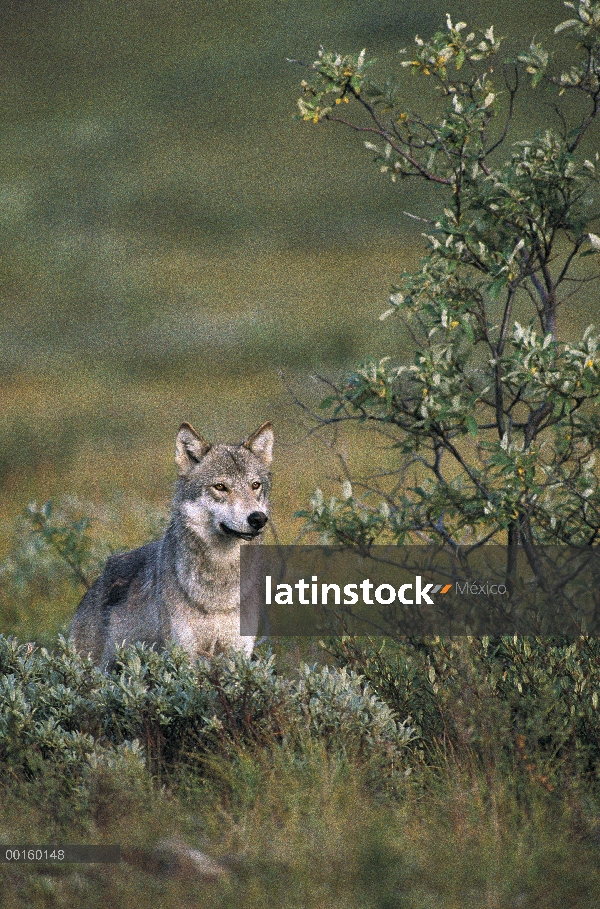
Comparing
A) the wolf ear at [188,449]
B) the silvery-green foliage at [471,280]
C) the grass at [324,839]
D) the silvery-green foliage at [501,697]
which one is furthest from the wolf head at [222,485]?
the grass at [324,839]

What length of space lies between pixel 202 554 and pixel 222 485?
0.53 m

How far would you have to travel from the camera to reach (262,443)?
28.2ft

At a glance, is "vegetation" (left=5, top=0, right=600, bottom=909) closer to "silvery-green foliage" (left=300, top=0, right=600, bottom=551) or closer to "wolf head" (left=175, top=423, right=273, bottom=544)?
"silvery-green foliage" (left=300, top=0, right=600, bottom=551)

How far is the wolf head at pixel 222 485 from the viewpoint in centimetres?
811

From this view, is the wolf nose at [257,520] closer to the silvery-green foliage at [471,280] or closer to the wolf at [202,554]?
the wolf at [202,554]

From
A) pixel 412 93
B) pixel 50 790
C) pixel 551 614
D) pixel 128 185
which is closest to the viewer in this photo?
pixel 50 790

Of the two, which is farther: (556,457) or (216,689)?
(556,457)

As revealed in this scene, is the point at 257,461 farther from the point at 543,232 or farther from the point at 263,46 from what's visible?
the point at 263,46

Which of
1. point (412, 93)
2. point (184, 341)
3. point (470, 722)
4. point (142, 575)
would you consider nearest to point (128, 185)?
point (412, 93)

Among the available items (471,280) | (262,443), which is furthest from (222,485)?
(471,280)

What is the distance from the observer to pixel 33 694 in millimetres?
7055

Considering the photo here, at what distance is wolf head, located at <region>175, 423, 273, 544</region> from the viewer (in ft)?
26.6

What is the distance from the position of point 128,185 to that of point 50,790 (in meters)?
40.6

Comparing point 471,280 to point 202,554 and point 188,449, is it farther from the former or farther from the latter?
point 202,554
